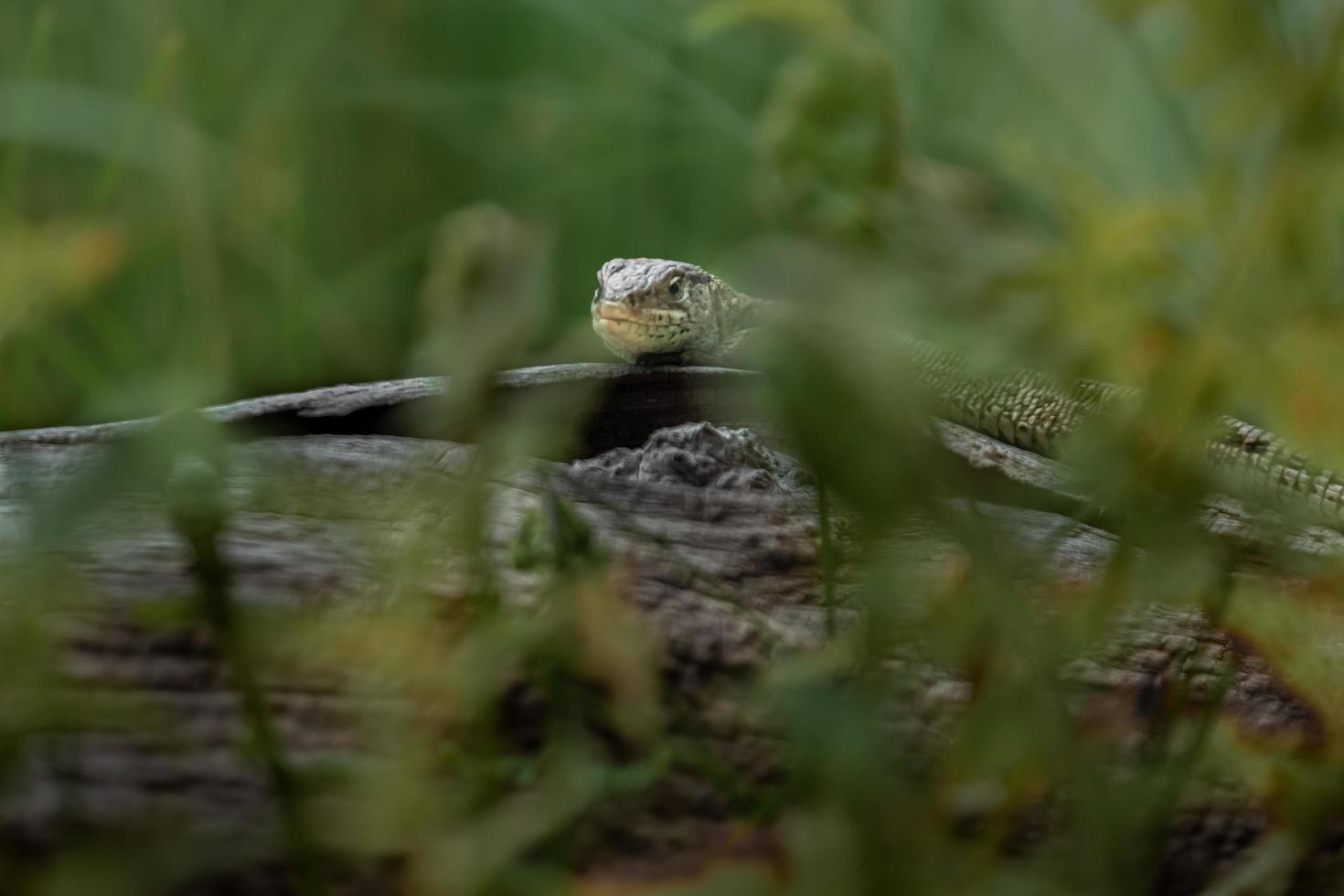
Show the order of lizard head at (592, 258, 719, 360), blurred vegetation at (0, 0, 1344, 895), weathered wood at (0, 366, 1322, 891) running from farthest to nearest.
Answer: lizard head at (592, 258, 719, 360)
weathered wood at (0, 366, 1322, 891)
blurred vegetation at (0, 0, 1344, 895)

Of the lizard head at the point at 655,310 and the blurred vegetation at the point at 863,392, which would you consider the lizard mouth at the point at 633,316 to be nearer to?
the lizard head at the point at 655,310

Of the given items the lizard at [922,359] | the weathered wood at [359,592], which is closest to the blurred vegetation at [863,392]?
the weathered wood at [359,592]

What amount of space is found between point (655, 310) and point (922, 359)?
1.61 feet

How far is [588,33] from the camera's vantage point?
2963 millimetres

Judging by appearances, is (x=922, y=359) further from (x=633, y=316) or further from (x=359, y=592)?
(x=359, y=592)

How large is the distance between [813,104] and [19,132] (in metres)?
1.81

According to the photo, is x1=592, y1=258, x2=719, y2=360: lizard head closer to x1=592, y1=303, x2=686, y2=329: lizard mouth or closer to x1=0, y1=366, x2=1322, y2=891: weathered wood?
x1=592, y1=303, x2=686, y2=329: lizard mouth

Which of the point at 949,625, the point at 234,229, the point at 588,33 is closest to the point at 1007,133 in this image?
the point at 588,33

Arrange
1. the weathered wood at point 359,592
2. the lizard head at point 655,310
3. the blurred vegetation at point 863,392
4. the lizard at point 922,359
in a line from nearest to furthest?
the blurred vegetation at point 863,392 < the weathered wood at point 359,592 < the lizard at point 922,359 < the lizard head at point 655,310

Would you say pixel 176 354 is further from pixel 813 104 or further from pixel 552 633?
pixel 552 633

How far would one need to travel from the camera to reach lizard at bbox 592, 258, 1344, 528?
1651mm

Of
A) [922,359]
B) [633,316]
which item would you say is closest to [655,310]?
[633,316]

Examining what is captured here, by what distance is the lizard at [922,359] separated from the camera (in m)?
1.65

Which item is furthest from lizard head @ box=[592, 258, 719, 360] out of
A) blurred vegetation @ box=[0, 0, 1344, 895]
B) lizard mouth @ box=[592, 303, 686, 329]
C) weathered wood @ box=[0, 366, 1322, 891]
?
weathered wood @ box=[0, 366, 1322, 891]
